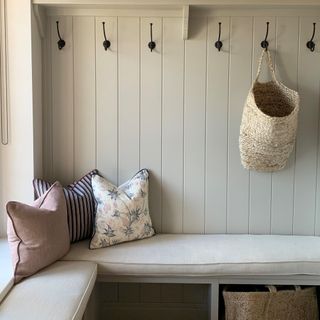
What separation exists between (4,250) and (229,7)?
1.72 meters

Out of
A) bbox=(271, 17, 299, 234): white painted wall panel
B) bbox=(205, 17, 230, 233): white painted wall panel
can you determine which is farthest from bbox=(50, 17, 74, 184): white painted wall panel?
bbox=(271, 17, 299, 234): white painted wall panel

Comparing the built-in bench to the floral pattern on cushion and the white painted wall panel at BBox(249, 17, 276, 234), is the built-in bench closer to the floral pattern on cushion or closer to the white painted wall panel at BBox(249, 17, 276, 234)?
the floral pattern on cushion

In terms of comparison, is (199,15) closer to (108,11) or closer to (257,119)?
(108,11)

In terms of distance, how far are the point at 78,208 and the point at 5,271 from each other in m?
0.51

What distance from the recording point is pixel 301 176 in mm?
2346

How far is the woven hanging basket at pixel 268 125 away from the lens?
1.99 meters

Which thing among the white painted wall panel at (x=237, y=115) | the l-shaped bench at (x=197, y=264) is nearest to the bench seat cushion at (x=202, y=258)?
the l-shaped bench at (x=197, y=264)

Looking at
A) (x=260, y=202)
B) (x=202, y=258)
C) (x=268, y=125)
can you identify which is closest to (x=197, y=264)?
(x=202, y=258)

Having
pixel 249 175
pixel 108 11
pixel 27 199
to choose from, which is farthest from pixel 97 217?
pixel 108 11

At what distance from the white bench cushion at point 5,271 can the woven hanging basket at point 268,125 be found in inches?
50.3

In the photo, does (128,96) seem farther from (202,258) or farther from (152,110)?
(202,258)

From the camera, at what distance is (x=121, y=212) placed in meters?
2.14

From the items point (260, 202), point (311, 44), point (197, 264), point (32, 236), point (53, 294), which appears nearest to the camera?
point (53, 294)

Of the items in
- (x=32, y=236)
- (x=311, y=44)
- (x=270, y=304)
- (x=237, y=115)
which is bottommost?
(x=270, y=304)
